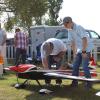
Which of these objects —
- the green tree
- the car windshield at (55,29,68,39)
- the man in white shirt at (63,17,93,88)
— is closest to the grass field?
the man in white shirt at (63,17,93,88)

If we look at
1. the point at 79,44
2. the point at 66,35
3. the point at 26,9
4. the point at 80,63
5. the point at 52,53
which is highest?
the point at 26,9

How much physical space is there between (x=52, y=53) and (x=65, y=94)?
1.43 metres

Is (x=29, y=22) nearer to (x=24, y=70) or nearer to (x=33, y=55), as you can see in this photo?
(x=33, y=55)

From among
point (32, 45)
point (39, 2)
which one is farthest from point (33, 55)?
point (39, 2)

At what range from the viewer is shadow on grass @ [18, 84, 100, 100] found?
28.5ft

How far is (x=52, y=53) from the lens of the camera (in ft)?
33.7

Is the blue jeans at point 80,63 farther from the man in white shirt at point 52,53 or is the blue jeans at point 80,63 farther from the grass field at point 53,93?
the man in white shirt at point 52,53

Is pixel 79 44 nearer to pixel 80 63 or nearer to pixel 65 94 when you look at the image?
pixel 80 63

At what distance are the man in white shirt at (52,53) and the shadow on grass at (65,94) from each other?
0.50m

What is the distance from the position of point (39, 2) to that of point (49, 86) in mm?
17451

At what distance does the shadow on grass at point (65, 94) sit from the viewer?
8.68 metres

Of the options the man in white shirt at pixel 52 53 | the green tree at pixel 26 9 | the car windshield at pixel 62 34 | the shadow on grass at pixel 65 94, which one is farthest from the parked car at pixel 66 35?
the shadow on grass at pixel 65 94

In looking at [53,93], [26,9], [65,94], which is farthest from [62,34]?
[65,94]

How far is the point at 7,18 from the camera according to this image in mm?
27531
